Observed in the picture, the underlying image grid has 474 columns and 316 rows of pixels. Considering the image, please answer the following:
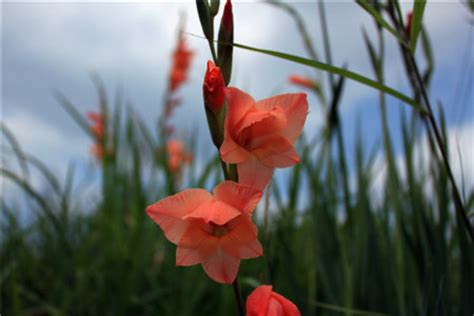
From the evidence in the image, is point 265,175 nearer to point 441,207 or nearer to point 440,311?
point 440,311

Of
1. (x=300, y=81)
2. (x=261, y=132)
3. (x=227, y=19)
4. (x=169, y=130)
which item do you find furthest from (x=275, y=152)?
(x=169, y=130)

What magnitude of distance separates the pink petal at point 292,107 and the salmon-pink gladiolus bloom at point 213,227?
0.29 feet

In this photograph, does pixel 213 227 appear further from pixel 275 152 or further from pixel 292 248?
pixel 292 248

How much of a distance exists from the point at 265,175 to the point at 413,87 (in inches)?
20.0

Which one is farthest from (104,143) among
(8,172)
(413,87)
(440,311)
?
(440,311)

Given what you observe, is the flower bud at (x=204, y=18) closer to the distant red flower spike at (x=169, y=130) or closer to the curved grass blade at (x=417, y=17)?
the curved grass blade at (x=417, y=17)

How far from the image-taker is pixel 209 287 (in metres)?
1.44

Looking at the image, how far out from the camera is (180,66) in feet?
8.80

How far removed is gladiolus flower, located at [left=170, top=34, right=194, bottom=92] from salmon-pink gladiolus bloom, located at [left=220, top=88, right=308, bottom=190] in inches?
83.5

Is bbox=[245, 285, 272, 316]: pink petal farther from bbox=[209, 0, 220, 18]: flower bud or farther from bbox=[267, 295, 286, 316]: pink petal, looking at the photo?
bbox=[209, 0, 220, 18]: flower bud

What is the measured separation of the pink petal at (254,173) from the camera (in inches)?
15.8

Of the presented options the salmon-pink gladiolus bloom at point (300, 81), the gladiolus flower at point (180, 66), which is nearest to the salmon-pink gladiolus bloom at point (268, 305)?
the salmon-pink gladiolus bloom at point (300, 81)

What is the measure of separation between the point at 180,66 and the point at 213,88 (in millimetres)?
2372

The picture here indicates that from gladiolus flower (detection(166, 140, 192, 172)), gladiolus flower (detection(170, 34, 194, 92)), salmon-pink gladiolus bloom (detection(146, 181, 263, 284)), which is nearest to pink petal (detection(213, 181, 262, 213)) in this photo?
salmon-pink gladiolus bloom (detection(146, 181, 263, 284))
